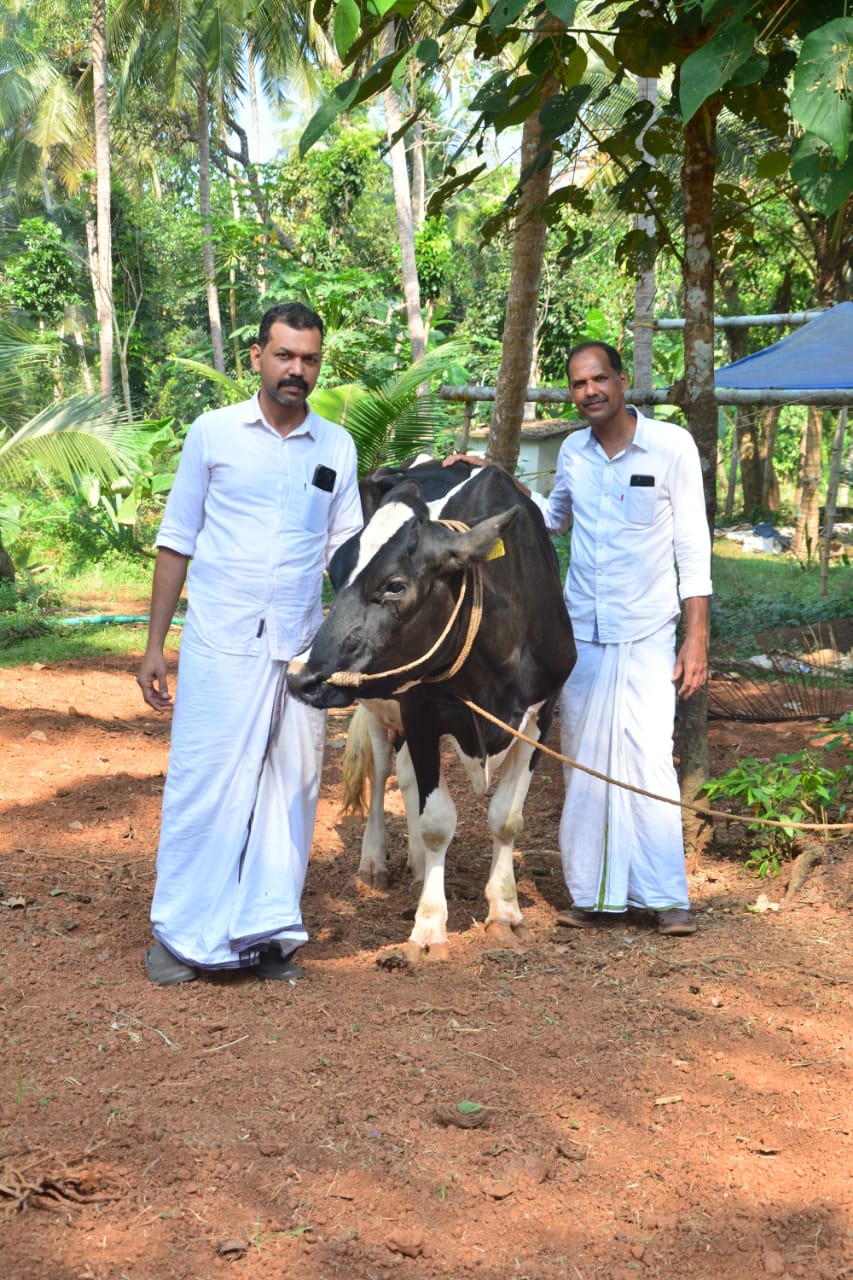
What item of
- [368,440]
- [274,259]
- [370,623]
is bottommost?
[370,623]

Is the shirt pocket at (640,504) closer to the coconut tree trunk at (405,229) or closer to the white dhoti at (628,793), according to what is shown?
the white dhoti at (628,793)

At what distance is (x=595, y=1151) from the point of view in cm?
305

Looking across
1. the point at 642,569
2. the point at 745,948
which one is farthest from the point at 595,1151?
the point at 642,569

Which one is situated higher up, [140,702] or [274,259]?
[274,259]

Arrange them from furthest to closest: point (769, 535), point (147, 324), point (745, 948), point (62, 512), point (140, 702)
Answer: point (147, 324) < point (769, 535) < point (62, 512) < point (140, 702) < point (745, 948)

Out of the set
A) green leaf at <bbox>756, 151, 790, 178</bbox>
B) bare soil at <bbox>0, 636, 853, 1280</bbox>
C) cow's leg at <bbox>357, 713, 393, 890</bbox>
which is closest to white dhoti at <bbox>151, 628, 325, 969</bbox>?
bare soil at <bbox>0, 636, 853, 1280</bbox>

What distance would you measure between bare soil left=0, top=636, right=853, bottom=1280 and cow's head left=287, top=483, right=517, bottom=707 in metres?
0.99

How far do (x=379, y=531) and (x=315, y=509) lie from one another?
0.30 m

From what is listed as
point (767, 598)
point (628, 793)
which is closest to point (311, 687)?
point (628, 793)

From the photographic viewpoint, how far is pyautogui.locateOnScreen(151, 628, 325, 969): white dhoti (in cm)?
399

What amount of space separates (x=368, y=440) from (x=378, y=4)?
23.0ft

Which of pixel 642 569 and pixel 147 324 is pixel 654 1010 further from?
pixel 147 324

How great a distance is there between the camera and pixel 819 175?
3006mm

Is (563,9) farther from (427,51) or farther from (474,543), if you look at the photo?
(474,543)
